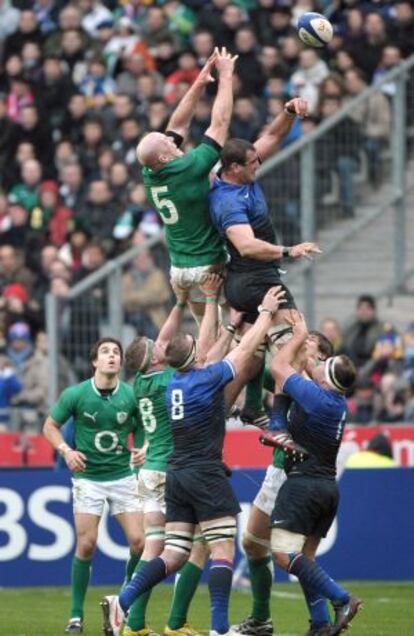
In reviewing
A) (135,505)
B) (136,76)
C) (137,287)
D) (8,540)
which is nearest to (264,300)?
(135,505)

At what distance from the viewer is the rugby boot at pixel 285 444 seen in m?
14.6

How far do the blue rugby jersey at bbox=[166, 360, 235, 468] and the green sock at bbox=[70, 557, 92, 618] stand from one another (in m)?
2.24

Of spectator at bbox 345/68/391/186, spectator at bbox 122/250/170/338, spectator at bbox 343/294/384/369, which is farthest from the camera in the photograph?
spectator at bbox 345/68/391/186

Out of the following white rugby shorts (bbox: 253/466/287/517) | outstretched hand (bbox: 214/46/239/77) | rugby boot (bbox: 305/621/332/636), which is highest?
outstretched hand (bbox: 214/46/239/77)

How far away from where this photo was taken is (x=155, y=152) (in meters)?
15.0

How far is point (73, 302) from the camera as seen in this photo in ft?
74.2

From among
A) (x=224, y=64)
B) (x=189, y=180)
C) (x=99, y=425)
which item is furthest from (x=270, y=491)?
(x=224, y=64)

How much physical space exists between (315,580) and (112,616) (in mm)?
1576

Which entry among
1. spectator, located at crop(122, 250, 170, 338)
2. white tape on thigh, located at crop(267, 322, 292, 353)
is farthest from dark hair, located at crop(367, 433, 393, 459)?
white tape on thigh, located at crop(267, 322, 292, 353)

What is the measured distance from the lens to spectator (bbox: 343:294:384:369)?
76.2ft

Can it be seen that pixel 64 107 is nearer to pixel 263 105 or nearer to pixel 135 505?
pixel 263 105

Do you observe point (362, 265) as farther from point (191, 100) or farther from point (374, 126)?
point (191, 100)

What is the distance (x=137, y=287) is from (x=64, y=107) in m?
5.56

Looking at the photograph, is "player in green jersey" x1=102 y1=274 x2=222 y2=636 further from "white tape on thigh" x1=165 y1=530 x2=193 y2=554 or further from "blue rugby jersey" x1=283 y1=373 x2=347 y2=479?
"blue rugby jersey" x1=283 y1=373 x2=347 y2=479
